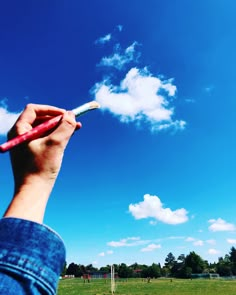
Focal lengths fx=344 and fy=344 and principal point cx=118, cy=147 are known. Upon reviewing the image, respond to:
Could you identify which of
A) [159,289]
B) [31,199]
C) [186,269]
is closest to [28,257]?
[31,199]

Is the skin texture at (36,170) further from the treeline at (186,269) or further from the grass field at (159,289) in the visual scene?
the treeline at (186,269)

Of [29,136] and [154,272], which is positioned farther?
[154,272]

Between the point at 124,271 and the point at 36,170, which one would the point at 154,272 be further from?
the point at 36,170

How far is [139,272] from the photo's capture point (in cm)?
14925

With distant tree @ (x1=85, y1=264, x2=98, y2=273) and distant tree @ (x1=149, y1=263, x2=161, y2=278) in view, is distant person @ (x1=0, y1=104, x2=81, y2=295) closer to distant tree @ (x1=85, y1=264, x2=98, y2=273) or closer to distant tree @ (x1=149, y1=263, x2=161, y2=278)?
distant tree @ (x1=149, y1=263, x2=161, y2=278)

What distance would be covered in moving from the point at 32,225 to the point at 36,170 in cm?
21

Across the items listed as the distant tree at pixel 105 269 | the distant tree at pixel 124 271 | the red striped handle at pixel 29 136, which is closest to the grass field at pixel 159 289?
the red striped handle at pixel 29 136

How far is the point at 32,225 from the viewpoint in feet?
2.68

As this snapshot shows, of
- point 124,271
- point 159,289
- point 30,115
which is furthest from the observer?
point 124,271

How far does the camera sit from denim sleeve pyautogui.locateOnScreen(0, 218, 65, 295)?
0.73 meters

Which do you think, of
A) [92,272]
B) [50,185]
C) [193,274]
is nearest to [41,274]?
[50,185]

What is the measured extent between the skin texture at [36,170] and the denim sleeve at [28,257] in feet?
0.18

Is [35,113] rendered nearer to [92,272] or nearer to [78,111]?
[78,111]

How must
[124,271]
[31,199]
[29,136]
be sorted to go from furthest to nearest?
[124,271] → [29,136] → [31,199]
